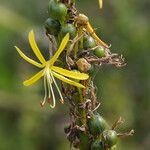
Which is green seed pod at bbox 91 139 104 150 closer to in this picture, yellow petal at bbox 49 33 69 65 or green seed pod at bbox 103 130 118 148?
green seed pod at bbox 103 130 118 148

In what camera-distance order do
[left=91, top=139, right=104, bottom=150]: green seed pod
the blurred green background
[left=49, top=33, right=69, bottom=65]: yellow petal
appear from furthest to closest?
1. the blurred green background
2. [left=91, top=139, right=104, bottom=150]: green seed pod
3. [left=49, top=33, right=69, bottom=65]: yellow petal

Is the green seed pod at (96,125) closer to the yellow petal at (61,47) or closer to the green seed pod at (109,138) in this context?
the green seed pod at (109,138)

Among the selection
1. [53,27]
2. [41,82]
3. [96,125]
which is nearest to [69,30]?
[53,27]

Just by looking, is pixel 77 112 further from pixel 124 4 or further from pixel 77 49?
pixel 124 4

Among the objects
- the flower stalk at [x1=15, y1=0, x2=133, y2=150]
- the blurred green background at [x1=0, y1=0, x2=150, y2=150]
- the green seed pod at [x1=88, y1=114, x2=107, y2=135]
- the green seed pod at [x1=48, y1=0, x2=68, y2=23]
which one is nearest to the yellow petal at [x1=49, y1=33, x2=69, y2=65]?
the flower stalk at [x1=15, y1=0, x2=133, y2=150]

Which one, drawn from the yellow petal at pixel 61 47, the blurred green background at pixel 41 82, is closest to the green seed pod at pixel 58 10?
the yellow petal at pixel 61 47

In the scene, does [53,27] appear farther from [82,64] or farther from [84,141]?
[84,141]

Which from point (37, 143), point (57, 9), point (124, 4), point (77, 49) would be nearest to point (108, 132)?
point (77, 49)
